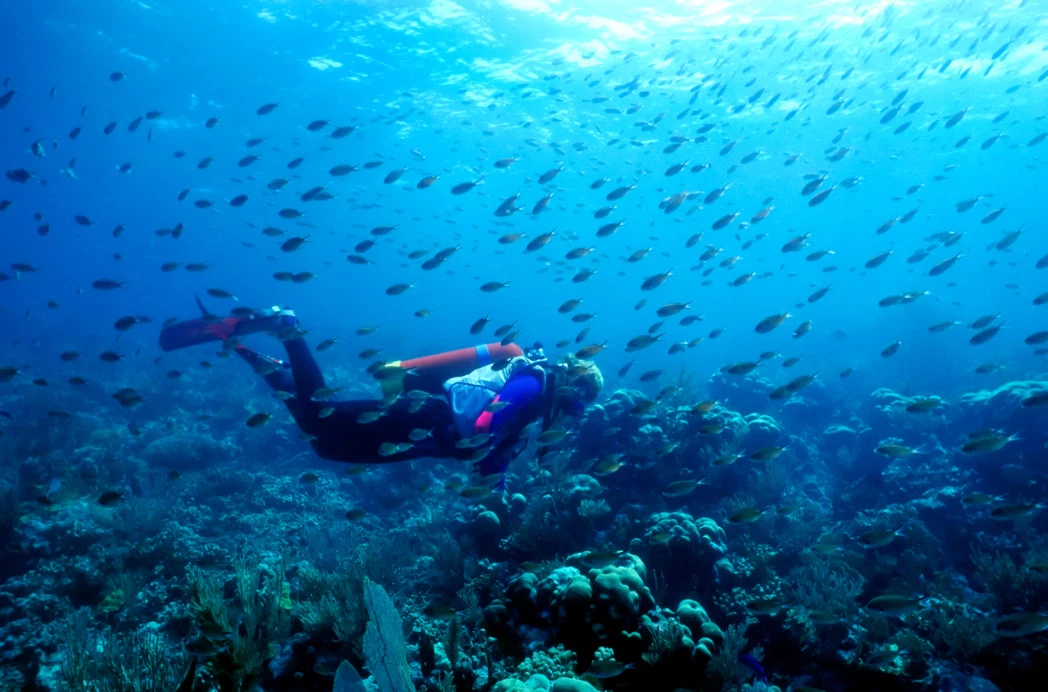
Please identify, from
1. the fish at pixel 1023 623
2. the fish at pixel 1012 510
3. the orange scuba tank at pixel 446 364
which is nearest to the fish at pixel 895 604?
the fish at pixel 1023 623

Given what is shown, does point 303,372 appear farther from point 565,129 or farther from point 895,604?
point 565,129

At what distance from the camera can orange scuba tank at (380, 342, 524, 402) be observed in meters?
7.45

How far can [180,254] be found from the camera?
96.3 m

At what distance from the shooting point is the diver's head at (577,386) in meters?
6.50

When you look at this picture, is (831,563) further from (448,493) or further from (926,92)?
(926,92)

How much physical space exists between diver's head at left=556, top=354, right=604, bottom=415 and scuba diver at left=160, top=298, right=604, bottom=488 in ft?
0.04

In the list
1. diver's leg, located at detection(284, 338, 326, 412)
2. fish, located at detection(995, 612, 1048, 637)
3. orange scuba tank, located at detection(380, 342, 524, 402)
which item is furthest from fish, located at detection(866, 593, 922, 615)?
diver's leg, located at detection(284, 338, 326, 412)

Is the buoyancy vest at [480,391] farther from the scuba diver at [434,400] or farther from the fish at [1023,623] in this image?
the fish at [1023,623]

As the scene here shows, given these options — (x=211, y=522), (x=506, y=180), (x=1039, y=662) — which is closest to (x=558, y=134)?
(x=506, y=180)

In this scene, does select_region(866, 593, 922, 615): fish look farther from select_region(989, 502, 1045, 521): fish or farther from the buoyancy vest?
the buoyancy vest

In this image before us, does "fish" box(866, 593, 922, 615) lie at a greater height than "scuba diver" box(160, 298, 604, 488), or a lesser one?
greater

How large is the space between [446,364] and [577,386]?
2053mm

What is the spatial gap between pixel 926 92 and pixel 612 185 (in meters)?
21.4

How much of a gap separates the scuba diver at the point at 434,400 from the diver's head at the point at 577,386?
13 mm
